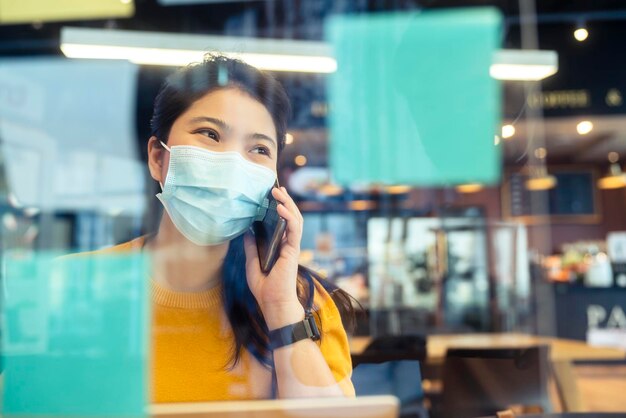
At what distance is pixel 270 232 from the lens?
1300mm

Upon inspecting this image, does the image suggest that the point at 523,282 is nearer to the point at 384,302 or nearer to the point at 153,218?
the point at 384,302

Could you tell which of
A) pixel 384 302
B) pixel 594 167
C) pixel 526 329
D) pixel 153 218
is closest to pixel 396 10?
pixel 384 302

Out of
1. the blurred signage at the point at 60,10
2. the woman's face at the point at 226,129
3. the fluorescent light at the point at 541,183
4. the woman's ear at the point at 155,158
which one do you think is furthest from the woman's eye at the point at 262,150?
the fluorescent light at the point at 541,183

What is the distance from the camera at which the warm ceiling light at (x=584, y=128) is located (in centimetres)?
607

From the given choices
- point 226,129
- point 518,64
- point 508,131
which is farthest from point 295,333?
point 518,64

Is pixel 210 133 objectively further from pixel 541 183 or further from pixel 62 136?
pixel 541 183

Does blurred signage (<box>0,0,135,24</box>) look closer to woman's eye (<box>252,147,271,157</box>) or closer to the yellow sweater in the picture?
woman's eye (<box>252,147,271,157</box>)

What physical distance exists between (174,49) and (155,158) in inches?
16.2

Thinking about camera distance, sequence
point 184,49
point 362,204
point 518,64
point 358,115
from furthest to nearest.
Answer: point 362,204, point 358,115, point 518,64, point 184,49

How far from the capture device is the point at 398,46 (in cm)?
368

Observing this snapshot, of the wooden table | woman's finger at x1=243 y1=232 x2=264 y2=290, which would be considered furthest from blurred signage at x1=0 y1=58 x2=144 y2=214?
the wooden table

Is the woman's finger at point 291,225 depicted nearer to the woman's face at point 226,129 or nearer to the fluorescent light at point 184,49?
the woman's face at point 226,129

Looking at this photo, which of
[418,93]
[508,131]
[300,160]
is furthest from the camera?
[418,93]

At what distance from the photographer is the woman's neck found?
133 centimetres
